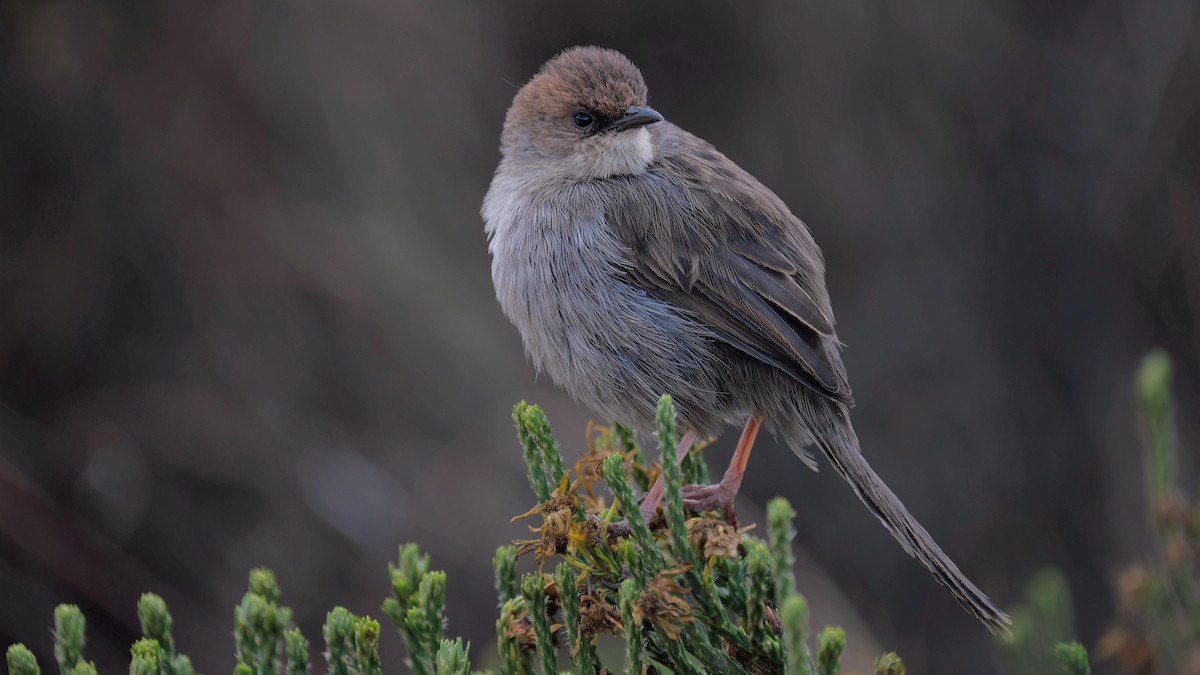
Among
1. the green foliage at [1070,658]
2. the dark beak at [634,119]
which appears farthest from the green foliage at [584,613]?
the dark beak at [634,119]

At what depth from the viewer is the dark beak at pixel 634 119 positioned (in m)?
4.69

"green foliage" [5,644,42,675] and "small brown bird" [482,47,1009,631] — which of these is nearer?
"green foliage" [5,644,42,675]

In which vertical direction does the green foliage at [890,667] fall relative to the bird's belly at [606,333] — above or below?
below

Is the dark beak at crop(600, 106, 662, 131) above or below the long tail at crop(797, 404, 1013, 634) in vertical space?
above

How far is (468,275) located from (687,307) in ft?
15.3

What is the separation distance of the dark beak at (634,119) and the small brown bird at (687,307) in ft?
0.04

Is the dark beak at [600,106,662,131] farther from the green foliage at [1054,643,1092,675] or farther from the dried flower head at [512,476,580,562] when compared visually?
the green foliage at [1054,643,1092,675]

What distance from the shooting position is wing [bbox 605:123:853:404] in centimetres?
431

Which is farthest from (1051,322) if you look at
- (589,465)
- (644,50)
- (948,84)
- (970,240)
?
(589,465)

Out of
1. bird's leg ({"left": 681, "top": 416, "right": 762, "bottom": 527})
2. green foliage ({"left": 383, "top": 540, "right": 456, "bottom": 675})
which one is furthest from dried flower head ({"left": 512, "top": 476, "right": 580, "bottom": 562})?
bird's leg ({"left": 681, "top": 416, "right": 762, "bottom": 527})

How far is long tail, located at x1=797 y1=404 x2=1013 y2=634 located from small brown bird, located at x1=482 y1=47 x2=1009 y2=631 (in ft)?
0.04

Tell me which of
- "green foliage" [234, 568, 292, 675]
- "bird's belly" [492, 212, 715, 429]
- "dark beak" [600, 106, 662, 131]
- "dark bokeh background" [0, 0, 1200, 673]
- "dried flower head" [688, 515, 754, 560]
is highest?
A: "dark bokeh background" [0, 0, 1200, 673]

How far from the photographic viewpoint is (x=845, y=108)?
846cm

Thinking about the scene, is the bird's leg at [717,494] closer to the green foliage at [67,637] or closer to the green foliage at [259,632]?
the green foliage at [259,632]
